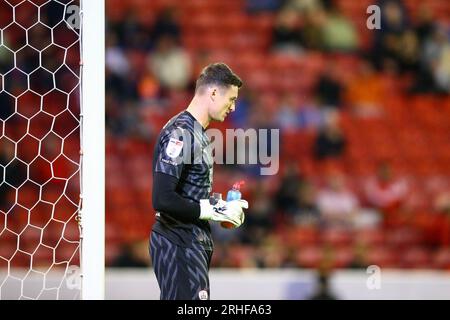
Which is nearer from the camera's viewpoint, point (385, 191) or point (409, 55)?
point (385, 191)

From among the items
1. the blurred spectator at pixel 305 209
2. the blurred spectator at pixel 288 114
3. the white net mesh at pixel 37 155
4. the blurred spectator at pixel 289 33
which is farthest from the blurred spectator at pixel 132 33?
the blurred spectator at pixel 305 209

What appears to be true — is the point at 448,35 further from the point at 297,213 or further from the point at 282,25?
the point at 297,213

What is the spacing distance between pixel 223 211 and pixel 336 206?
186 inches

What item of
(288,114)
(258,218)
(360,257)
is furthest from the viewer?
(288,114)

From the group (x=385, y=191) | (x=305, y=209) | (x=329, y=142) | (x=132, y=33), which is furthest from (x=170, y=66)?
(x=385, y=191)

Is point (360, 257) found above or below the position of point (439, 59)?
below

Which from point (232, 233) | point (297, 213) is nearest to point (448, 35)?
point (297, 213)

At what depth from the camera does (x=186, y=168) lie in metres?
4.03

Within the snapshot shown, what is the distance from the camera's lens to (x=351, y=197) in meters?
8.70

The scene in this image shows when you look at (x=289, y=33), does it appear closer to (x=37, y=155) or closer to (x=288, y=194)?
(x=288, y=194)

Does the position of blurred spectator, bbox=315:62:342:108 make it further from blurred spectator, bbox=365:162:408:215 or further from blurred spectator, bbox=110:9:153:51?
blurred spectator, bbox=110:9:153:51

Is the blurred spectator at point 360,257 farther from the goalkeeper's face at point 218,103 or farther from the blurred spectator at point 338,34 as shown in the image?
the goalkeeper's face at point 218,103

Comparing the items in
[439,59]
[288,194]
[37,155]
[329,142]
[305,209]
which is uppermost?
[439,59]
